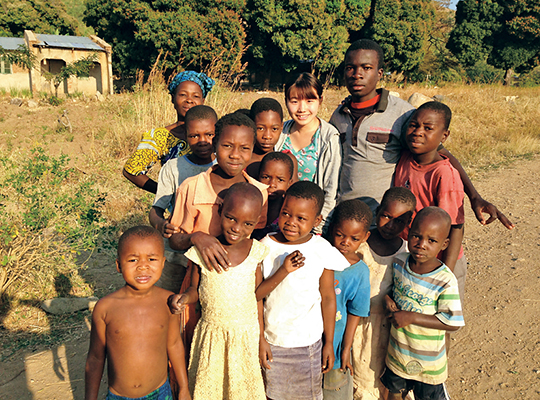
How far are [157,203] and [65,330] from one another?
5.90 feet

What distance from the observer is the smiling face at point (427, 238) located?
2.05 meters

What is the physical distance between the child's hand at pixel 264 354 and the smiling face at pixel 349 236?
0.64 m

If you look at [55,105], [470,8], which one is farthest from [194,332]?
[470,8]

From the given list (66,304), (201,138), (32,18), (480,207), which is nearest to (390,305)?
(480,207)

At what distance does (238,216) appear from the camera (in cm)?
181

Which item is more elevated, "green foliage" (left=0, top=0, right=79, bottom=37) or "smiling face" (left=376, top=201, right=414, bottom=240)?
"green foliage" (left=0, top=0, right=79, bottom=37)

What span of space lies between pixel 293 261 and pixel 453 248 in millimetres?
1055

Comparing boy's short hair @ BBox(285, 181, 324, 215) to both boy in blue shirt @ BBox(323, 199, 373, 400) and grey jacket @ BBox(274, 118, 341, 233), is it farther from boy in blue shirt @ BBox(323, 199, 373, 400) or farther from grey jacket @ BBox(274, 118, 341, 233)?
grey jacket @ BBox(274, 118, 341, 233)

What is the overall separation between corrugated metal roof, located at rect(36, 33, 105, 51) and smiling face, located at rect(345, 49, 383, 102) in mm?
17412

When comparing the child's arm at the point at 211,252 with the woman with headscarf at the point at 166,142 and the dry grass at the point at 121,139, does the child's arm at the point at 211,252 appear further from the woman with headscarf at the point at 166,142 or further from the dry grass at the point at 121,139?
the dry grass at the point at 121,139

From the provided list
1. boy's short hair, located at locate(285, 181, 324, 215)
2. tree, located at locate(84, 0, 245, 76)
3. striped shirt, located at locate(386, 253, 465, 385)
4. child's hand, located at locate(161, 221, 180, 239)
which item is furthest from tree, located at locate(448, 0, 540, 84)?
child's hand, located at locate(161, 221, 180, 239)

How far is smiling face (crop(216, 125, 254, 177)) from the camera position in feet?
6.73

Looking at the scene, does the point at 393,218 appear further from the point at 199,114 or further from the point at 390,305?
the point at 199,114

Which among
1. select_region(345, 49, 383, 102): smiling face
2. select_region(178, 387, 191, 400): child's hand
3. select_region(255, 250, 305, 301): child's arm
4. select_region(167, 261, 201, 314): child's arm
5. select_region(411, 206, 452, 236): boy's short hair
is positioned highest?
select_region(345, 49, 383, 102): smiling face
